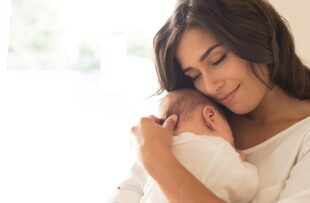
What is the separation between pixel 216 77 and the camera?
1.15 metres

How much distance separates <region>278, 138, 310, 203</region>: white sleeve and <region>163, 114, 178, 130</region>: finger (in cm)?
34

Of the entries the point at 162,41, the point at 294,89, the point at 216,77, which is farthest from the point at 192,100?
the point at 294,89

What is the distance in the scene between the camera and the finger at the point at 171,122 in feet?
3.70

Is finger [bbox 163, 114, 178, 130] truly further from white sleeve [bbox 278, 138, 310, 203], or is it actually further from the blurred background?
the blurred background

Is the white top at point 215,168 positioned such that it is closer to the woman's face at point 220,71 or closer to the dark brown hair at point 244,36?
the woman's face at point 220,71

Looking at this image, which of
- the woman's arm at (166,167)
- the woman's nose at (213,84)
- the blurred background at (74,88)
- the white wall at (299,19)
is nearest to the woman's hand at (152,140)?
the woman's arm at (166,167)

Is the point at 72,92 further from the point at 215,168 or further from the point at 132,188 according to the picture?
the point at 215,168

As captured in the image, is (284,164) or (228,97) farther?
(228,97)

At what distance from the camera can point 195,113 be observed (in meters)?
1.15

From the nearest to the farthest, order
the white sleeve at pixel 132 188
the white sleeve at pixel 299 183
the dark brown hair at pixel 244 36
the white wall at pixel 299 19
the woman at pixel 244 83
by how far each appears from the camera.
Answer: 1. the white sleeve at pixel 299 183
2. the woman at pixel 244 83
3. the dark brown hair at pixel 244 36
4. the white sleeve at pixel 132 188
5. the white wall at pixel 299 19

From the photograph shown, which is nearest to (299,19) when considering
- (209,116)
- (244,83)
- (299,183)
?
(244,83)

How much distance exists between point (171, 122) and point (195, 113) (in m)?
0.07

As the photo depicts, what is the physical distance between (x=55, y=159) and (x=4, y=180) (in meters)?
0.25

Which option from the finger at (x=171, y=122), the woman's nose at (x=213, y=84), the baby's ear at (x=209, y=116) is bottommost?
the finger at (x=171, y=122)
